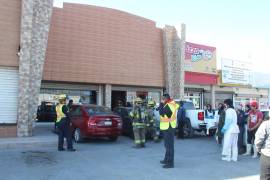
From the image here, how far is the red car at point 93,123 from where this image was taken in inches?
576

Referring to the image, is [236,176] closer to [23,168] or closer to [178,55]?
[23,168]

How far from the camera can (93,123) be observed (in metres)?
14.6

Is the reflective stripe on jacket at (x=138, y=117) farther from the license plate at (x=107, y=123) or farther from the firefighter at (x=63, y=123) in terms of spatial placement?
the firefighter at (x=63, y=123)

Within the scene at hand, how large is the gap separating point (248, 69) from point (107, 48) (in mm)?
17201

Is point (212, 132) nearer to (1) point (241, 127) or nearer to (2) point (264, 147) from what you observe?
(1) point (241, 127)

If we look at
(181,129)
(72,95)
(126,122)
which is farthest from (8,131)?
(72,95)

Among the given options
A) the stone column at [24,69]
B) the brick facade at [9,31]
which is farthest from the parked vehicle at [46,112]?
the brick facade at [9,31]

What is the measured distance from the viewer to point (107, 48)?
23.3m

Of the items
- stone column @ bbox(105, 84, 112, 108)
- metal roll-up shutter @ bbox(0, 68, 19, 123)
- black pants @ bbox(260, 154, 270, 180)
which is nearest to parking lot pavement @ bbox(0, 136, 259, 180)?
metal roll-up shutter @ bbox(0, 68, 19, 123)

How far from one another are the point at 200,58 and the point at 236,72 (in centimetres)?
569

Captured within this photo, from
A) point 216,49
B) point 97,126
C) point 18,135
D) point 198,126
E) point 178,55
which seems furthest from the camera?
point 216,49

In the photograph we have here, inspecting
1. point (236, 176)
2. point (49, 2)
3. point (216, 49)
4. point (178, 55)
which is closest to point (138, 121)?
point (236, 176)

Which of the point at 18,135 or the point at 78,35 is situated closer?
the point at 18,135

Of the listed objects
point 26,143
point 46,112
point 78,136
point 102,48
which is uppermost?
point 102,48
